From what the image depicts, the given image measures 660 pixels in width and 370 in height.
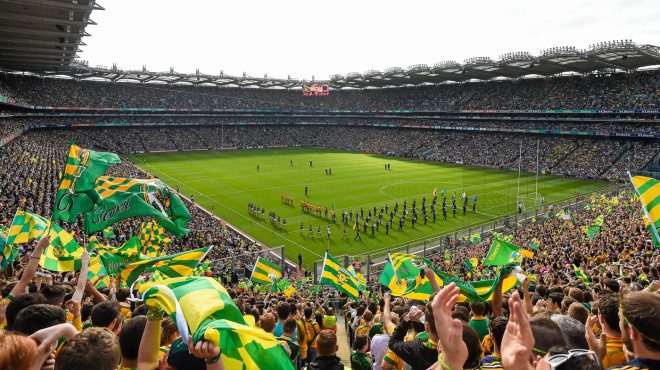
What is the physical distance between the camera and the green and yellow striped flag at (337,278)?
11.1 m

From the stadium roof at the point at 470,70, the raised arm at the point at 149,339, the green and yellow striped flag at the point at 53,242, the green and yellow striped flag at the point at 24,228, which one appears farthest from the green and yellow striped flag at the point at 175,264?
the stadium roof at the point at 470,70

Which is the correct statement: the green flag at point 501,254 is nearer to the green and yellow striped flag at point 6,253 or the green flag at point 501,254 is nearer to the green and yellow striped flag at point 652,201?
the green and yellow striped flag at point 652,201

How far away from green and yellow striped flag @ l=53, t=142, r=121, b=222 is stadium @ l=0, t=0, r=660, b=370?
48 millimetres

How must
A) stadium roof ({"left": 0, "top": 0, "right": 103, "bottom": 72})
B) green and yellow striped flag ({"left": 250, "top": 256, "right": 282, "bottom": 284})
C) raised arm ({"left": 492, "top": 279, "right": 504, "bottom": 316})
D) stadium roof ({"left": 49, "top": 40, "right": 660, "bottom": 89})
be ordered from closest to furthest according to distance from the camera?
raised arm ({"left": 492, "top": 279, "right": 504, "bottom": 316}), green and yellow striped flag ({"left": 250, "top": 256, "right": 282, "bottom": 284}), stadium roof ({"left": 0, "top": 0, "right": 103, "bottom": 72}), stadium roof ({"left": 49, "top": 40, "right": 660, "bottom": 89})

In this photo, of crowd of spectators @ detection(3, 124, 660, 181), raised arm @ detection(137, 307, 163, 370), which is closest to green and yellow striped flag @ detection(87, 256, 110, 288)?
raised arm @ detection(137, 307, 163, 370)

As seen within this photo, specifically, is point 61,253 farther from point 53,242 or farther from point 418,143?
point 418,143

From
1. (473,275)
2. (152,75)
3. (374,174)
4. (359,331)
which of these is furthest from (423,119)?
(359,331)

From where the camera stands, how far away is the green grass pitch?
1152 inches

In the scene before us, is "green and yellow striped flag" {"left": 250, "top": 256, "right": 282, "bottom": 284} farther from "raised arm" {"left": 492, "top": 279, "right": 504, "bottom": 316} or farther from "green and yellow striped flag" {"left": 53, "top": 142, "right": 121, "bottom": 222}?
"raised arm" {"left": 492, "top": 279, "right": 504, "bottom": 316}

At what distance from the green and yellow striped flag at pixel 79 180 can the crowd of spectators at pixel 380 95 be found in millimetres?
58059

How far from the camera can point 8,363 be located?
2.44 m

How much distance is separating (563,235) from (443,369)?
2139cm

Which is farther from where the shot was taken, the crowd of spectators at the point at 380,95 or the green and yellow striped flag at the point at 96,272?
the crowd of spectators at the point at 380,95

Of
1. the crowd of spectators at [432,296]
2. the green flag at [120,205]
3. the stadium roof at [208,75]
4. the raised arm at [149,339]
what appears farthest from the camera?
the stadium roof at [208,75]
